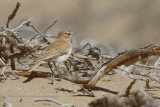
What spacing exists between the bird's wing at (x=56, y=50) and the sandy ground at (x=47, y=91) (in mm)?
442

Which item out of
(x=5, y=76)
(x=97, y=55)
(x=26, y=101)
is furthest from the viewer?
(x=97, y=55)

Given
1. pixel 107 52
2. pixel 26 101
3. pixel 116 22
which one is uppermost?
pixel 116 22

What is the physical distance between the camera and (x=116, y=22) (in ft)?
65.2

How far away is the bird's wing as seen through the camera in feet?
23.6

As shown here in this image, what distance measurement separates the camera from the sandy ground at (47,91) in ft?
18.0

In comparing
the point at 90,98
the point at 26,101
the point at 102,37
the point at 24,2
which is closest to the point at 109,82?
the point at 90,98

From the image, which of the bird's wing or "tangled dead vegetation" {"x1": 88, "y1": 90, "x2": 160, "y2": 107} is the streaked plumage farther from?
"tangled dead vegetation" {"x1": 88, "y1": 90, "x2": 160, "y2": 107}

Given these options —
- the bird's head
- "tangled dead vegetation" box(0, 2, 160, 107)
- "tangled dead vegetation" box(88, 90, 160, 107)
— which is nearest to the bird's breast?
"tangled dead vegetation" box(0, 2, 160, 107)

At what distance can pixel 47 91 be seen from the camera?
6.24m

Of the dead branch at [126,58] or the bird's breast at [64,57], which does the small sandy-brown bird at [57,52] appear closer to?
the bird's breast at [64,57]

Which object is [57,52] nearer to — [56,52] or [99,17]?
[56,52]

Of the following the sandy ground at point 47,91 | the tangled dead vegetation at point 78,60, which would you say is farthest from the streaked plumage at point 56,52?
the sandy ground at point 47,91

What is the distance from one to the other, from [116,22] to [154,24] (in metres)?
2.37

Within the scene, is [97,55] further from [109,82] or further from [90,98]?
[90,98]
